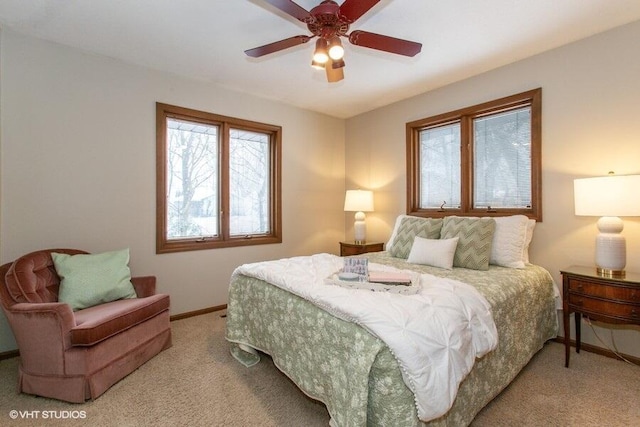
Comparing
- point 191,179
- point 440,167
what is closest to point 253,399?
point 191,179

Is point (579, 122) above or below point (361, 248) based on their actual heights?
above

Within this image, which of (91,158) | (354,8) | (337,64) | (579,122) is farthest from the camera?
(91,158)

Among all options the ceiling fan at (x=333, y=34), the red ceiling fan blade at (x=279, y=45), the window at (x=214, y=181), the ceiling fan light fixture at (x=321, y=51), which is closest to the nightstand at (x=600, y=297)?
the ceiling fan at (x=333, y=34)

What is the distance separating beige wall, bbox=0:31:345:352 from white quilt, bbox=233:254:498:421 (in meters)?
1.97

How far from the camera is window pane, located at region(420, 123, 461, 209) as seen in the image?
3543 millimetres

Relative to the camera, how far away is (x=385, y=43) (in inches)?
78.5

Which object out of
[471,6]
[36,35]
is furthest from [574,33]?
[36,35]

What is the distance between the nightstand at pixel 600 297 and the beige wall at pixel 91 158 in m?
3.11

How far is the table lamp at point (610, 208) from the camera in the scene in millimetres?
2043

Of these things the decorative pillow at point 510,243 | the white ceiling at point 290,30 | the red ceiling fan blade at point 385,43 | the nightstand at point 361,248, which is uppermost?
the white ceiling at point 290,30

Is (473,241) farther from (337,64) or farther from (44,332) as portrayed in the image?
(44,332)

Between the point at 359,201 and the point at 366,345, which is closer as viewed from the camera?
the point at 366,345

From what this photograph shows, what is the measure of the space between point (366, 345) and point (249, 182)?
3024mm

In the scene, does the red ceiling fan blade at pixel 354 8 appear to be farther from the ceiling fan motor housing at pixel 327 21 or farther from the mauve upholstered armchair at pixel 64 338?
the mauve upholstered armchair at pixel 64 338
